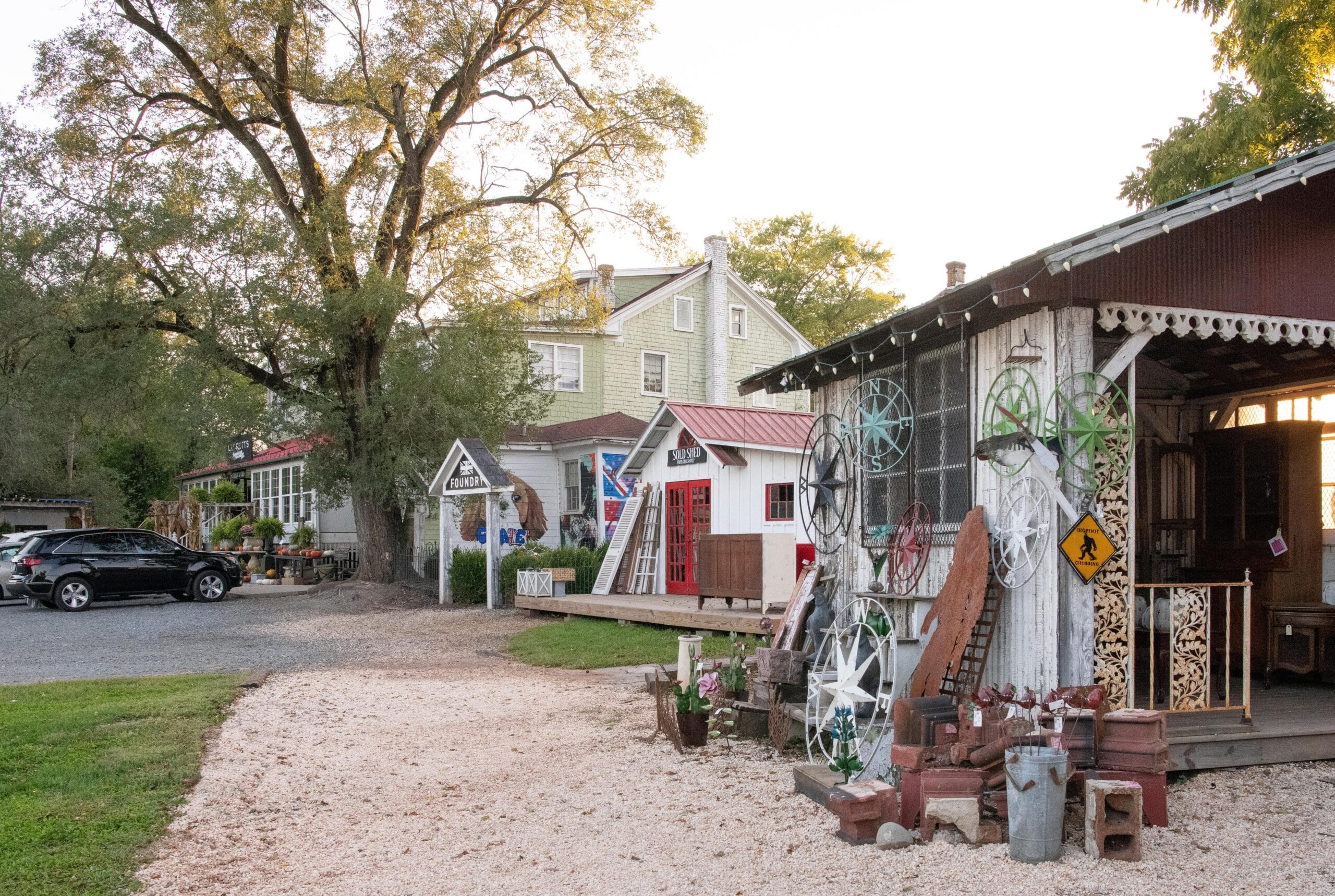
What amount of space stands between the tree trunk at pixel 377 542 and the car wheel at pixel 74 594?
519 centimetres

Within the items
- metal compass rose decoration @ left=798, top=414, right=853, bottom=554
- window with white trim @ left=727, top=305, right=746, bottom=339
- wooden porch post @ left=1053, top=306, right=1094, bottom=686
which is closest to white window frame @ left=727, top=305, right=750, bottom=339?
window with white trim @ left=727, top=305, right=746, bottom=339

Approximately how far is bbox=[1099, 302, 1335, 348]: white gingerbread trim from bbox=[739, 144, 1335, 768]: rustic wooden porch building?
0.02 metres

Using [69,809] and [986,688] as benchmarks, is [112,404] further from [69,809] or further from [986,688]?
[986,688]

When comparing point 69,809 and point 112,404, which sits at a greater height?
point 112,404

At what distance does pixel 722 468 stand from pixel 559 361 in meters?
12.3

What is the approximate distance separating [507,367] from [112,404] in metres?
7.70

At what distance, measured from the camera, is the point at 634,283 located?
110 feet

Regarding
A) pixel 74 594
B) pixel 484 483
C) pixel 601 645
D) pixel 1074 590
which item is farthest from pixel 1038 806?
pixel 74 594

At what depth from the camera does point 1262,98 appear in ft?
52.3

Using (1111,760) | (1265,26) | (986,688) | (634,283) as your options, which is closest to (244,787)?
(986,688)

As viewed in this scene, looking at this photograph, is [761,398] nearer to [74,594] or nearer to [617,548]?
[617,548]

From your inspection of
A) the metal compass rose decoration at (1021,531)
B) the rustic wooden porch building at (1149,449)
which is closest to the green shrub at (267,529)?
the rustic wooden porch building at (1149,449)

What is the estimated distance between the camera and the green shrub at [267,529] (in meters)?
32.9

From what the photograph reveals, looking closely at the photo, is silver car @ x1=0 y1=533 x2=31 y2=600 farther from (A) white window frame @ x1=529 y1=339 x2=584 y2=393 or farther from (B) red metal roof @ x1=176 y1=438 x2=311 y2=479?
(A) white window frame @ x1=529 y1=339 x2=584 y2=393
